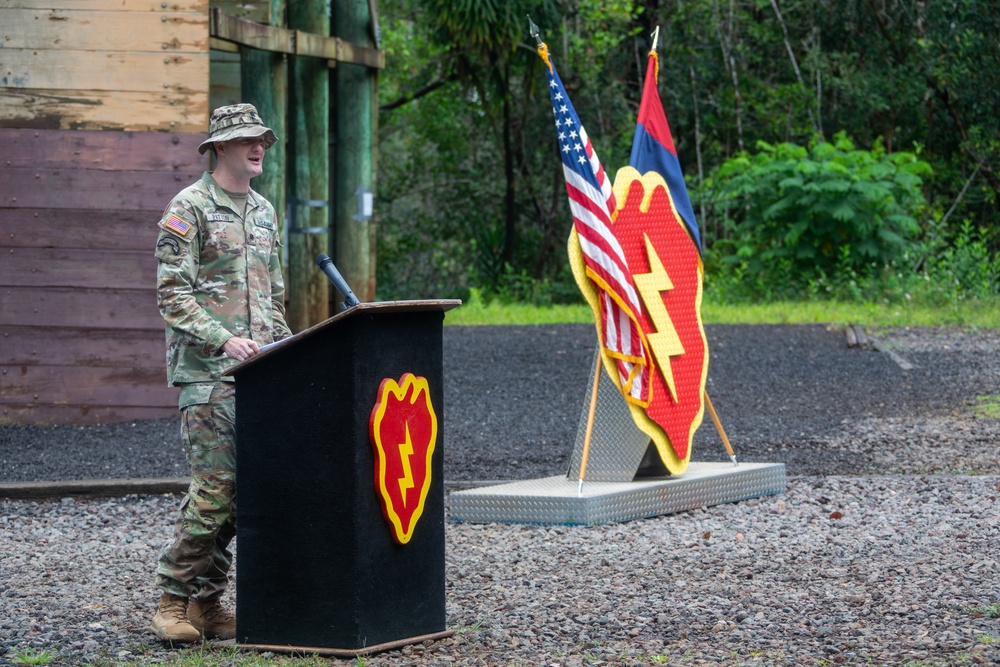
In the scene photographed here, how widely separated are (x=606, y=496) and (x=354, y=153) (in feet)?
22.8

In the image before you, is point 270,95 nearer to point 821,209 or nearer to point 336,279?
point 336,279

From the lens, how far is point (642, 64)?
2214 cm

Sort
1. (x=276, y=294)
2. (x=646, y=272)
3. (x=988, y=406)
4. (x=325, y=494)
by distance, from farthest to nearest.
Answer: (x=988, y=406) → (x=646, y=272) → (x=276, y=294) → (x=325, y=494)

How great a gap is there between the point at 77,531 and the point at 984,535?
4.05m

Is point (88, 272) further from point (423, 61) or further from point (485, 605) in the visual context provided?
point (423, 61)

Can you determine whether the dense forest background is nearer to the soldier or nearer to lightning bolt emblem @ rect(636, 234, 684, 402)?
lightning bolt emblem @ rect(636, 234, 684, 402)

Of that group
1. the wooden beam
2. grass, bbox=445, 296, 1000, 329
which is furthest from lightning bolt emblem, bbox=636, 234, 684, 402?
grass, bbox=445, 296, 1000, 329

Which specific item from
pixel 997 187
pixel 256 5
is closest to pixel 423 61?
pixel 997 187

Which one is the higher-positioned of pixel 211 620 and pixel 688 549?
pixel 211 620

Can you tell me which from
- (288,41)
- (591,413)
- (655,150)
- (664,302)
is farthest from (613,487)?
(288,41)

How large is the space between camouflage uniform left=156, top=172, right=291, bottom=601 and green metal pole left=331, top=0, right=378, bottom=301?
8081mm

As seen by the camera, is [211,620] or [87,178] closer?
[211,620]

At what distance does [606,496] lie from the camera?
646 cm

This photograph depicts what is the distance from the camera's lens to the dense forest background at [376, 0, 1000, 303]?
62.1ft
